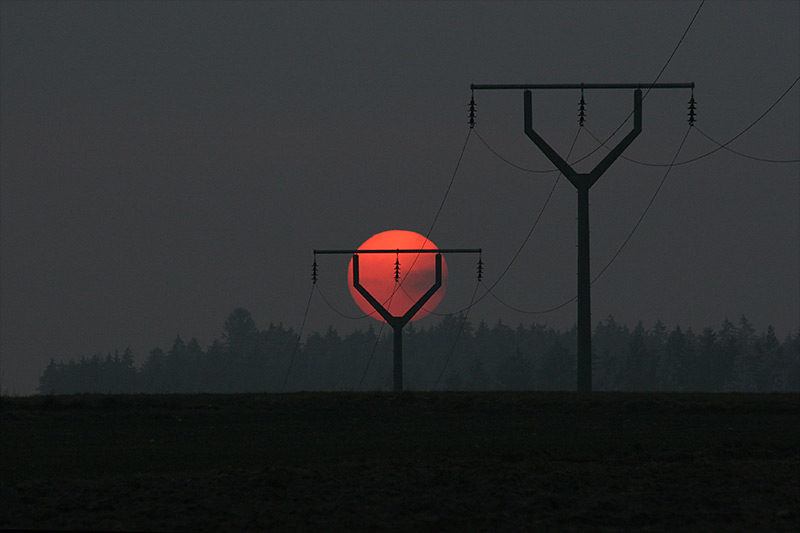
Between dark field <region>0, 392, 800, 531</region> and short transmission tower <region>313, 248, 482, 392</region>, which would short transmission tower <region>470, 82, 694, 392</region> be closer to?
dark field <region>0, 392, 800, 531</region>

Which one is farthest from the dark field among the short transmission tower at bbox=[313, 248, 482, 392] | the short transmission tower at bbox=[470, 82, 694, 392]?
the short transmission tower at bbox=[313, 248, 482, 392]

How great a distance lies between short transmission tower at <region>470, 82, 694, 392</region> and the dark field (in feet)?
18.1

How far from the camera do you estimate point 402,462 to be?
18625mm

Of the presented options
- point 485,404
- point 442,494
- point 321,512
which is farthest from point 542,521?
point 485,404

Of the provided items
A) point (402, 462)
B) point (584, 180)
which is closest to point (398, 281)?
point (584, 180)

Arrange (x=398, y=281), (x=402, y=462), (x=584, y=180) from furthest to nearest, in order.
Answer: (x=398, y=281)
(x=584, y=180)
(x=402, y=462)

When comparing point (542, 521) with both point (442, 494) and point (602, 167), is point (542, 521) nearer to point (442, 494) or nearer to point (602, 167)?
point (442, 494)

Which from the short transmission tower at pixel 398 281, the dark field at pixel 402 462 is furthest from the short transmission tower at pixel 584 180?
the short transmission tower at pixel 398 281

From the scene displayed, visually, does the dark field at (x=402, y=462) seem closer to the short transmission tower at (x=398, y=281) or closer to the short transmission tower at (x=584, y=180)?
the short transmission tower at (x=584, y=180)

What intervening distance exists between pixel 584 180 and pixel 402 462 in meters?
18.7

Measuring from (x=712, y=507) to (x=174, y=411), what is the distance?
52.5 ft

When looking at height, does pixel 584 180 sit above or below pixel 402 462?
above

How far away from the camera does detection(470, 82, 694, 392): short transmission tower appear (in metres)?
35.4

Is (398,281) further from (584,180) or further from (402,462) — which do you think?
(402,462)
